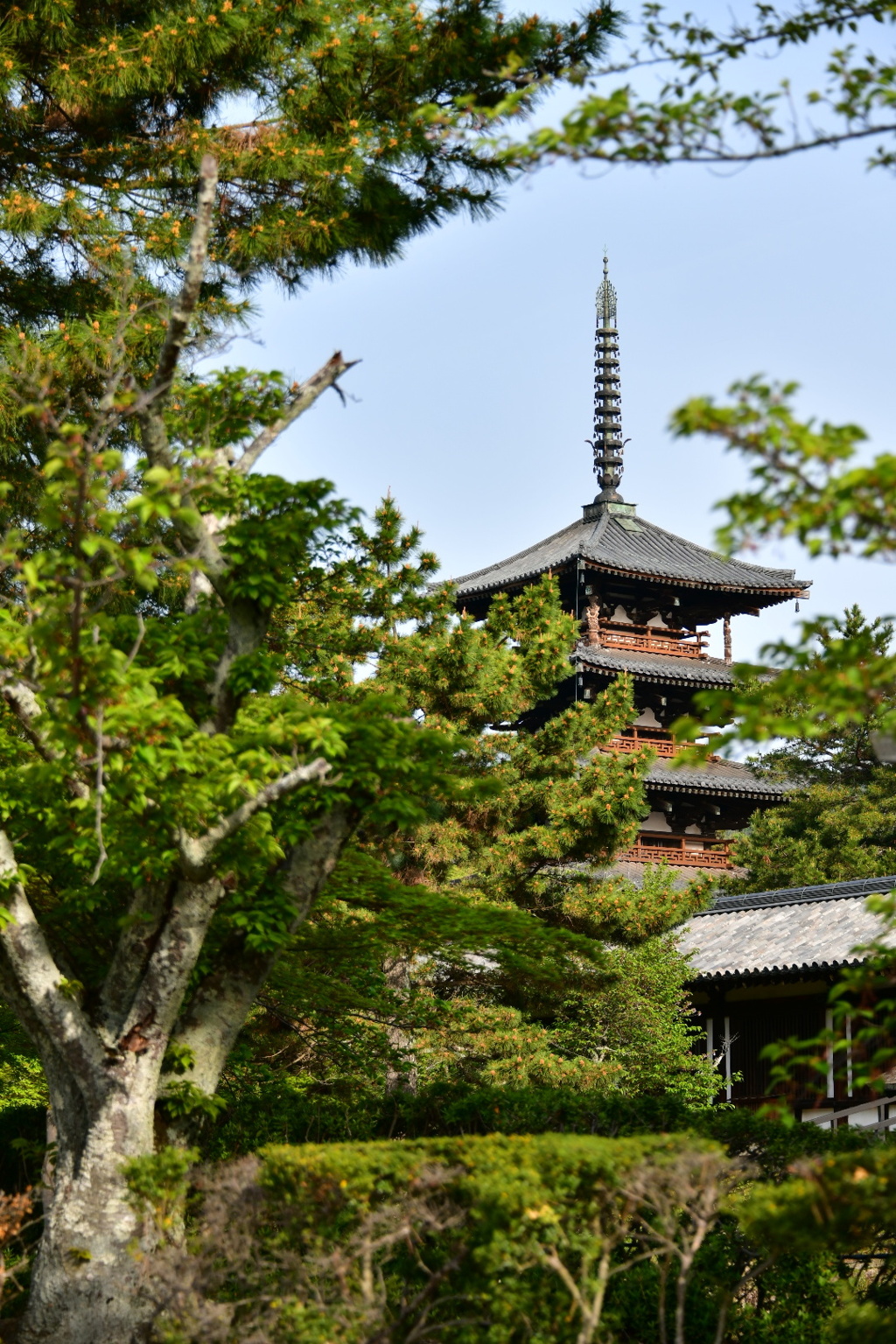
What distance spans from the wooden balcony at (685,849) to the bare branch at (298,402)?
22033mm

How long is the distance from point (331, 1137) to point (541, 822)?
287 inches

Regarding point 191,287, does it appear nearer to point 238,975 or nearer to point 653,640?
point 238,975

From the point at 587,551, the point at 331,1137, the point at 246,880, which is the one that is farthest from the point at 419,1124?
the point at 587,551

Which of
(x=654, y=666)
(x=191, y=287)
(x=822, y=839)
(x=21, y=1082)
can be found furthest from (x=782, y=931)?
(x=191, y=287)

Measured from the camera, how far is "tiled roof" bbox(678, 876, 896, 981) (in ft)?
56.0

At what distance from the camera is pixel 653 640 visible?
3136 centimetres

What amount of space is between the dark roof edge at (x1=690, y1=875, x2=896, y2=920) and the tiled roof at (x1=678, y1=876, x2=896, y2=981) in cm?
1

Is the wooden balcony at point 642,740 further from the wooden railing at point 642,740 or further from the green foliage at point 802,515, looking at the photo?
the green foliage at point 802,515

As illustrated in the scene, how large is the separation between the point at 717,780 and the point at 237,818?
23.9 meters

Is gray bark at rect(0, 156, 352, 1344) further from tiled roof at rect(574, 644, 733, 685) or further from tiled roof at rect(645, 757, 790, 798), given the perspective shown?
tiled roof at rect(574, 644, 733, 685)

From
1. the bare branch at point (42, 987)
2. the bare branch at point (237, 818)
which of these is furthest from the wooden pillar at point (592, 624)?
the bare branch at point (237, 818)

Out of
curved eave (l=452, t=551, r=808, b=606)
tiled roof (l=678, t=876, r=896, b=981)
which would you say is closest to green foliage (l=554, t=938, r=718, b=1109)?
tiled roof (l=678, t=876, r=896, b=981)

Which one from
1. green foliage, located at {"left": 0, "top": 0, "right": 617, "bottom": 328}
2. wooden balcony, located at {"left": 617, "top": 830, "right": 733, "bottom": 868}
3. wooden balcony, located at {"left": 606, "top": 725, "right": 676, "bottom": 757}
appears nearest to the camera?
green foliage, located at {"left": 0, "top": 0, "right": 617, "bottom": 328}

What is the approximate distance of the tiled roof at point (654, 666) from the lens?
29000 mm
